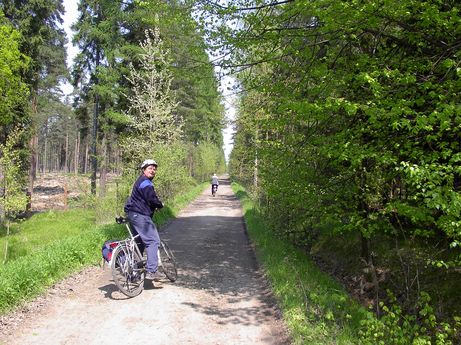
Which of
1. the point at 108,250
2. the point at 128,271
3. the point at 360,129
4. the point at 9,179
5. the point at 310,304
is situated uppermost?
the point at 360,129

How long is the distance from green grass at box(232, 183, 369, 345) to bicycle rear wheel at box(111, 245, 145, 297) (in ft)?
7.73

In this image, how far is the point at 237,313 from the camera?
606 cm

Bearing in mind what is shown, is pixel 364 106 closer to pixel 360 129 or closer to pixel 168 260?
pixel 360 129

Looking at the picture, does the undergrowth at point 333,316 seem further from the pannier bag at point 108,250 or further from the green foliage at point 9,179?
the green foliage at point 9,179

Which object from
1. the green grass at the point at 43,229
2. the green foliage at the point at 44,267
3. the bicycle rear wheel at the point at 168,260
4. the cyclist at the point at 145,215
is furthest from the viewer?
the green grass at the point at 43,229

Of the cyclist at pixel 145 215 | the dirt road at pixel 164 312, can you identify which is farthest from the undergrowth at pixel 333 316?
the cyclist at pixel 145 215

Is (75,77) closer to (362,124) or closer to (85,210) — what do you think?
(85,210)

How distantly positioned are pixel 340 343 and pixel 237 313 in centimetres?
185

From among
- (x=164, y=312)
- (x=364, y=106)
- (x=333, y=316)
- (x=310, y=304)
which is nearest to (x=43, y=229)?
(x=164, y=312)

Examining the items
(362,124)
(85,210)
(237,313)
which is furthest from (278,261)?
(85,210)

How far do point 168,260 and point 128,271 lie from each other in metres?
1.43

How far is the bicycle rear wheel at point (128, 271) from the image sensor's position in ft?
21.1

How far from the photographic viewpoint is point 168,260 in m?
7.93

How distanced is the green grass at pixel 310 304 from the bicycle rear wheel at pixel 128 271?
236cm
